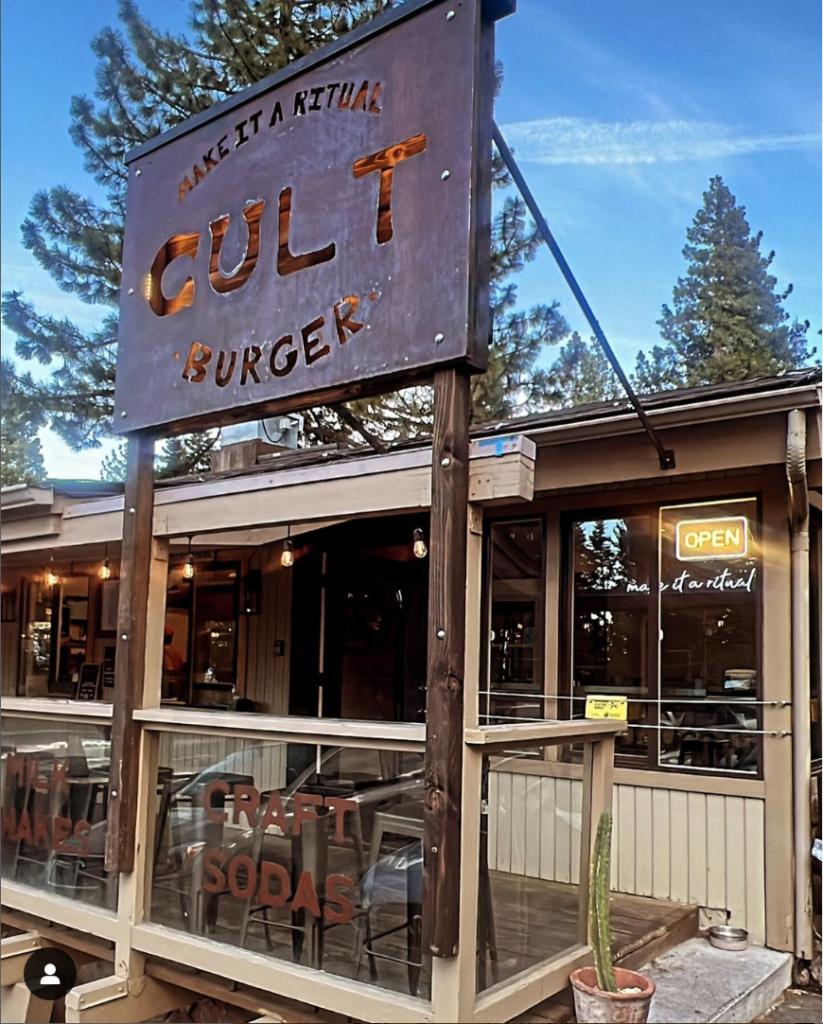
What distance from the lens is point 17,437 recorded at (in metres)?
9.33

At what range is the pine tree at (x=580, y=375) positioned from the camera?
12.6 meters

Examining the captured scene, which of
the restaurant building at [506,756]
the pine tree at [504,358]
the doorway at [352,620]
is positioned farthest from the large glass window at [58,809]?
the pine tree at [504,358]

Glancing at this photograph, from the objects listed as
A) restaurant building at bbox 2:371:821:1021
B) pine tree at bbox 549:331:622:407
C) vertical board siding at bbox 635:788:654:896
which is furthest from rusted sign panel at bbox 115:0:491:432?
pine tree at bbox 549:331:622:407

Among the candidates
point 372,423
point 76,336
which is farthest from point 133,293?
point 372,423

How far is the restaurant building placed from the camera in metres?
2.92

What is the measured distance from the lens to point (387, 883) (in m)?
2.92

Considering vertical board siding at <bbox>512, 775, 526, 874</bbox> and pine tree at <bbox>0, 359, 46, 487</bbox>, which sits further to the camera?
pine tree at <bbox>0, 359, 46, 487</bbox>

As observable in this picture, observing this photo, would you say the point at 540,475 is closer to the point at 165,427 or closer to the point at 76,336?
the point at 165,427

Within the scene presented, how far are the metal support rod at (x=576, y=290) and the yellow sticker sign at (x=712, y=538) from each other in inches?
21.4

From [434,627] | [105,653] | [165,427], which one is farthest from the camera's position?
[105,653]

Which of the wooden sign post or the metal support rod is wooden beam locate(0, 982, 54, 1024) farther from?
the metal support rod

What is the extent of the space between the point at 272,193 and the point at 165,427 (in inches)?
38.6

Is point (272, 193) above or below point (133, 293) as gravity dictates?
above

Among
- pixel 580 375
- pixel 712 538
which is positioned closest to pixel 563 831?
pixel 712 538
